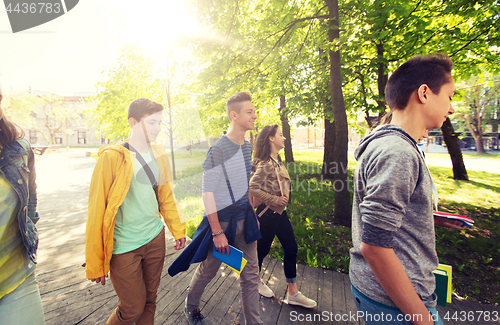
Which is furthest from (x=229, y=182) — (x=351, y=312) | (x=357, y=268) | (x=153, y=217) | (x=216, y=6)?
(x=216, y=6)

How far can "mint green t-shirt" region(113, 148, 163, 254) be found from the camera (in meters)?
2.00

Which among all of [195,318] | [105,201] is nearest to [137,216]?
[105,201]

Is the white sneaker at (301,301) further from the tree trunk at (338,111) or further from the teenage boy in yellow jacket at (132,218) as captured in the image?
the tree trunk at (338,111)

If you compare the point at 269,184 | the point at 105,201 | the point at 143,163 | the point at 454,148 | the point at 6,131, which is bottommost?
the point at 454,148

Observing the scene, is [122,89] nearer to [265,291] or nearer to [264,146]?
[264,146]

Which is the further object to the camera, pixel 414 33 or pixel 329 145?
pixel 329 145

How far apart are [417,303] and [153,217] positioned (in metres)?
2.04

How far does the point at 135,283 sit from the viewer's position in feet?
6.52

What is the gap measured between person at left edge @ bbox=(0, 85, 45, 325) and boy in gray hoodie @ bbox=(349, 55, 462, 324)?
1987 millimetres

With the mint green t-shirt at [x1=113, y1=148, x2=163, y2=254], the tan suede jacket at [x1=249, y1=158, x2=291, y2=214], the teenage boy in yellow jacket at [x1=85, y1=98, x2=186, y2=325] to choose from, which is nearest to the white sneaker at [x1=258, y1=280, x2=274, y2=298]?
the tan suede jacket at [x1=249, y1=158, x2=291, y2=214]

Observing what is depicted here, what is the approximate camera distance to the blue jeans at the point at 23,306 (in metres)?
1.38

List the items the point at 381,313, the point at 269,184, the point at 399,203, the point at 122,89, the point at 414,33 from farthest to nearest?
the point at 122,89
the point at 414,33
the point at 269,184
the point at 381,313
the point at 399,203

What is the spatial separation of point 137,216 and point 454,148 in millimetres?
14219

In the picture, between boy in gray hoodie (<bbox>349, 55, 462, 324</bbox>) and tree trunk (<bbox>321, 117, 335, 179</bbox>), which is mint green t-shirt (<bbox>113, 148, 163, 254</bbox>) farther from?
tree trunk (<bbox>321, 117, 335, 179</bbox>)
